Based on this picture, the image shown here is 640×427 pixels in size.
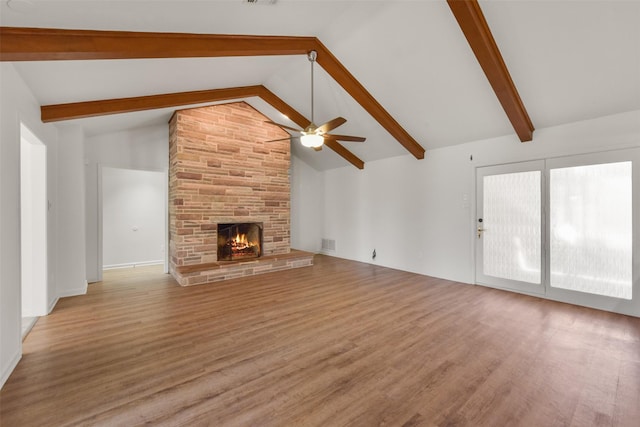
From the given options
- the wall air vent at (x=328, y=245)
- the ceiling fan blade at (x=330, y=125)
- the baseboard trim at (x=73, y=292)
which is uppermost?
the ceiling fan blade at (x=330, y=125)

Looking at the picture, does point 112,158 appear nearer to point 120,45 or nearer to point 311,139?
point 120,45

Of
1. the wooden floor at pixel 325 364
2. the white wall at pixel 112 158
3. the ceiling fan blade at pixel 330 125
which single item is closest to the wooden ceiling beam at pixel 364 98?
the ceiling fan blade at pixel 330 125

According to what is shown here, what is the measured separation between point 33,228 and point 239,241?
3198mm

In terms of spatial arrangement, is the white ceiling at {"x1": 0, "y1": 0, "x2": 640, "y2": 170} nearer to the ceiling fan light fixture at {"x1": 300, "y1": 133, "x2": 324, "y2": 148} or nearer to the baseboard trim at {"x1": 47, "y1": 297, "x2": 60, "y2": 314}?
the ceiling fan light fixture at {"x1": 300, "y1": 133, "x2": 324, "y2": 148}

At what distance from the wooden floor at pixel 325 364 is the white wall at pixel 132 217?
7.35 ft

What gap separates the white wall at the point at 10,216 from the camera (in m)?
2.12

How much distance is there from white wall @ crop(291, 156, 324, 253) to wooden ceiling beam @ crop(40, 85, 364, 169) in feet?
7.30

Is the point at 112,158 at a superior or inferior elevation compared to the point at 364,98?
inferior

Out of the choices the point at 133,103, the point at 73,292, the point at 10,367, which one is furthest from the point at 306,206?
the point at 10,367

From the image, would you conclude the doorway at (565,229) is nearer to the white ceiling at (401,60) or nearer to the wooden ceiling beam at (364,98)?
the white ceiling at (401,60)

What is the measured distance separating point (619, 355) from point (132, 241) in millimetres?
8295

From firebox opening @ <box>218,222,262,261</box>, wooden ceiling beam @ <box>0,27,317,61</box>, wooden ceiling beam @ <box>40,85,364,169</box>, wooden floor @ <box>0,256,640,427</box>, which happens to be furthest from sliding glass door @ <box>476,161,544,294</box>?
firebox opening @ <box>218,222,262,261</box>

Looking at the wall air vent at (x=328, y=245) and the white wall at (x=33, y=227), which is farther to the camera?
the wall air vent at (x=328, y=245)

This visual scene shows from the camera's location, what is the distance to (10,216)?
7.38 ft
